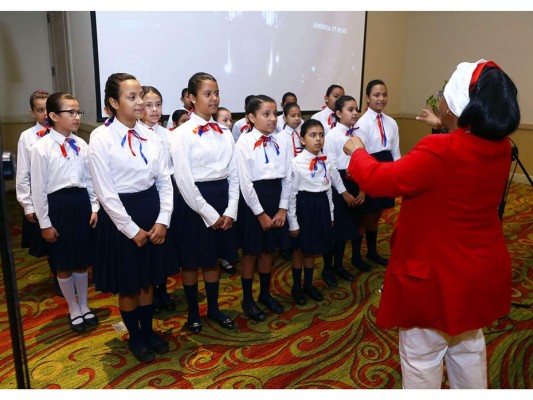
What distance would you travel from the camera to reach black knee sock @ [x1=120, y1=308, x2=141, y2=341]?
2256 mm

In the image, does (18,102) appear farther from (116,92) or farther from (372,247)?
(372,247)

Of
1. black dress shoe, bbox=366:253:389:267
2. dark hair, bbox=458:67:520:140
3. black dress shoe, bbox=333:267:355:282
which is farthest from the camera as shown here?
black dress shoe, bbox=366:253:389:267

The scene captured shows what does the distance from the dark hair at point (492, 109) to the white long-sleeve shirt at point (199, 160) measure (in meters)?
1.39

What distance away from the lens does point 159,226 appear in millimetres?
2182

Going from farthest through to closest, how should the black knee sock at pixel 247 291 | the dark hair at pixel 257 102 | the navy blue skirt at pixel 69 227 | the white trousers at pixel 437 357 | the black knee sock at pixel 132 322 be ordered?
the black knee sock at pixel 247 291 < the dark hair at pixel 257 102 < the navy blue skirt at pixel 69 227 < the black knee sock at pixel 132 322 < the white trousers at pixel 437 357

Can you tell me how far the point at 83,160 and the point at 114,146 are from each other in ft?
1.97

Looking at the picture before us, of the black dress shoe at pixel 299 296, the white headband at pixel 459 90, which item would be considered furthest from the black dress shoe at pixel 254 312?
the white headband at pixel 459 90

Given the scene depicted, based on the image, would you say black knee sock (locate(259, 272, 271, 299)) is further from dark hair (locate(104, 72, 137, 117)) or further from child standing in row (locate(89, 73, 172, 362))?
dark hair (locate(104, 72, 137, 117))

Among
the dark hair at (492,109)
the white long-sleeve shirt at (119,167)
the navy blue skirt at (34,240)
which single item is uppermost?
the dark hair at (492,109)

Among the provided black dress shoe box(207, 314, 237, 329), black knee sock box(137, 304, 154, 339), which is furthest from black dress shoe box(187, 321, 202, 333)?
black knee sock box(137, 304, 154, 339)

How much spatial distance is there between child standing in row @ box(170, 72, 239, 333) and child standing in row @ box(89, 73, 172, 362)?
0.13 metres

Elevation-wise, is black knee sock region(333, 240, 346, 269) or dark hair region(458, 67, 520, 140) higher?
dark hair region(458, 67, 520, 140)

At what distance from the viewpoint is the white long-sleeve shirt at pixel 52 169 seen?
2.40m

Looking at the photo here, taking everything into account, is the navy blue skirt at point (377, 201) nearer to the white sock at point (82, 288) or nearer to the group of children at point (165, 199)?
the group of children at point (165, 199)
